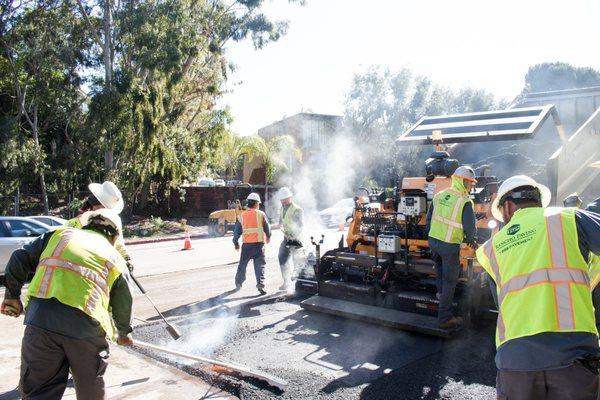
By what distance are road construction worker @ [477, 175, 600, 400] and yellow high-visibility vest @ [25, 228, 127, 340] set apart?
2.20 m

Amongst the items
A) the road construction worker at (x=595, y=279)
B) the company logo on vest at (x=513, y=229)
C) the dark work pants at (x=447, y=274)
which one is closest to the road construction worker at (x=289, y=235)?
the dark work pants at (x=447, y=274)

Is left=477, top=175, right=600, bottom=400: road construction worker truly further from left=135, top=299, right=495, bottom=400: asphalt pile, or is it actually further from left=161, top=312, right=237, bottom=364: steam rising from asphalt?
left=161, top=312, right=237, bottom=364: steam rising from asphalt

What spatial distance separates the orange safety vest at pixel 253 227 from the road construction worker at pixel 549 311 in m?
5.56

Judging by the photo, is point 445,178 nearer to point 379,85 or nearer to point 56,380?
point 56,380

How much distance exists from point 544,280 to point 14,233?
31.8 ft

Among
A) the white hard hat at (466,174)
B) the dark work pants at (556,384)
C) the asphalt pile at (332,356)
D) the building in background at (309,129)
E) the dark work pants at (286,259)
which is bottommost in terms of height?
the asphalt pile at (332,356)

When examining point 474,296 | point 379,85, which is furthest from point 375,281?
point 379,85

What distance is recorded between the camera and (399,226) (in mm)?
6332

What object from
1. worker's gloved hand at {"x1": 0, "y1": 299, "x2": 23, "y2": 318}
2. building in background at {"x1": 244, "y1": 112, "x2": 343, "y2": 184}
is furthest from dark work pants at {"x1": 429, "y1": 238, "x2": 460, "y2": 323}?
building in background at {"x1": 244, "y1": 112, "x2": 343, "y2": 184}

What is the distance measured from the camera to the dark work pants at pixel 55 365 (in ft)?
9.32

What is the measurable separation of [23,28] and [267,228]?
642 inches

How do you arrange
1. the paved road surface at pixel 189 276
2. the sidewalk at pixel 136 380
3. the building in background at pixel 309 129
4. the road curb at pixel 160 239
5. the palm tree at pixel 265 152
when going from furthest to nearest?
the building in background at pixel 309 129 < the palm tree at pixel 265 152 < the road curb at pixel 160 239 < the paved road surface at pixel 189 276 < the sidewalk at pixel 136 380

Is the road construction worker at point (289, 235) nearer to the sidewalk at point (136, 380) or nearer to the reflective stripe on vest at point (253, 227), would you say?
the reflective stripe on vest at point (253, 227)

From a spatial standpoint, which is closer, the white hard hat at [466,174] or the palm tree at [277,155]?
the white hard hat at [466,174]
